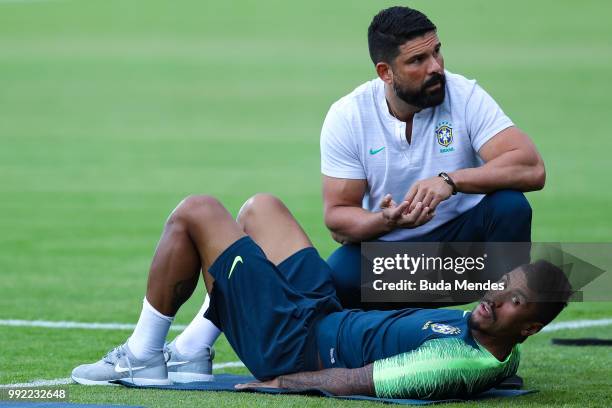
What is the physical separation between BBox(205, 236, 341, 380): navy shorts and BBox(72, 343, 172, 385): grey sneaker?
39cm

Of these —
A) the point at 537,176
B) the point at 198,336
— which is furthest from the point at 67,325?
the point at 537,176

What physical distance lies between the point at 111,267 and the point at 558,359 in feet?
18.1

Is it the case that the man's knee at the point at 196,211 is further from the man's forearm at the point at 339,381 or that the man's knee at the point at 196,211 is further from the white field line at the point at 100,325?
the white field line at the point at 100,325

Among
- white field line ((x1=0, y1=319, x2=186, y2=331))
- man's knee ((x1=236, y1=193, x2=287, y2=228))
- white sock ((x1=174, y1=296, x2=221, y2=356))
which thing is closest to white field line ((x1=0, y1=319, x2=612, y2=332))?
white field line ((x1=0, y1=319, x2=186, y2=331))

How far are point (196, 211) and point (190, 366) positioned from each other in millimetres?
885

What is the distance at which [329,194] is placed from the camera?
7531 millimetres

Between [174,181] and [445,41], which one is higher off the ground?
[445,41]

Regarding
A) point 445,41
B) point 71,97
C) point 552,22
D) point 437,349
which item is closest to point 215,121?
point 71,97

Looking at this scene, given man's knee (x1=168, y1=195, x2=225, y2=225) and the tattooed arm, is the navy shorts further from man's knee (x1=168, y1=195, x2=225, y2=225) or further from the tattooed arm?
man's knee (x1=168, y1=195, x2=225, y2=225)

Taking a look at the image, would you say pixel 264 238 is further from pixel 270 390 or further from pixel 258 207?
pixel 270 390

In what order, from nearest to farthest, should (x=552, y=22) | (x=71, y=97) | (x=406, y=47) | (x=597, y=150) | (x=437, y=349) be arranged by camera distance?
1. (x=437, y=349)
2. (x=406, y=47)
3. (x=597, y=150)
4. (x=71, y=97)
5. (x=552, y=22)

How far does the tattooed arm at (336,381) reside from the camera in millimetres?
6184

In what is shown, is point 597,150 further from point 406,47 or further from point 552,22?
point 552,22

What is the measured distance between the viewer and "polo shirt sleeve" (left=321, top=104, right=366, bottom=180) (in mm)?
7496
